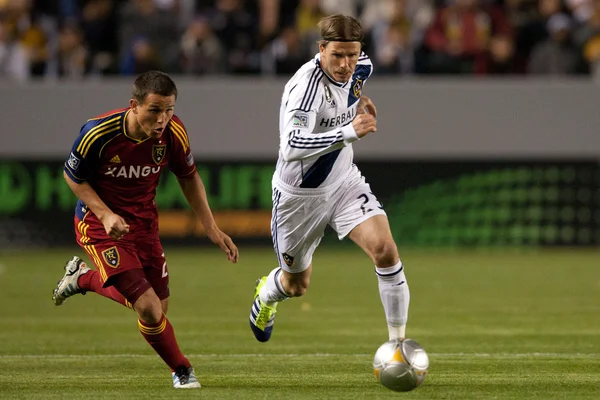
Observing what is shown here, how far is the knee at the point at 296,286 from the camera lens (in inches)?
360

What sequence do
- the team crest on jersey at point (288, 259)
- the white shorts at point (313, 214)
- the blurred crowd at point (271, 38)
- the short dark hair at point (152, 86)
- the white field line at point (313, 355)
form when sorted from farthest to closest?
the blurred crowd at point (271, 38) → the white field line at point (313, 355) → the team crest on jersey at point (288, 259) → the white shorts at point (313, 214) → the short dark hair at point (152, 86)

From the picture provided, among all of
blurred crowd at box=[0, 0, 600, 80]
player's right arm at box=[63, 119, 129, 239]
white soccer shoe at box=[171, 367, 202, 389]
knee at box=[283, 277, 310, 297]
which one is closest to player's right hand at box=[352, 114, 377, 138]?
player's right arm at box=[63, 119, 129, 239]

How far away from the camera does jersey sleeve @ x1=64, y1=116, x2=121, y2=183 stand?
7727mm

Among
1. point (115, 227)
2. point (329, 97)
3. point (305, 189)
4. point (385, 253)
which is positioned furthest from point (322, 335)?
point (115, 227)

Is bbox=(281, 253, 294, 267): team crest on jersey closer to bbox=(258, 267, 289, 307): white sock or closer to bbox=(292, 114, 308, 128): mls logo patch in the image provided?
bbox=(258, 267, 289, 307): white sock

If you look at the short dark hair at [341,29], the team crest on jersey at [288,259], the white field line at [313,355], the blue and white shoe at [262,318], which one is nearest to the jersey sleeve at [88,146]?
the short dark hair at [341,29]

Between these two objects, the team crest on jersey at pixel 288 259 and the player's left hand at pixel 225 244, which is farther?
the team crest on jersey at pixel 288 259

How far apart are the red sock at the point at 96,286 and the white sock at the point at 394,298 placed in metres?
1.81

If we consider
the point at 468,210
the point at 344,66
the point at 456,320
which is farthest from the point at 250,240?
the point at 344,66

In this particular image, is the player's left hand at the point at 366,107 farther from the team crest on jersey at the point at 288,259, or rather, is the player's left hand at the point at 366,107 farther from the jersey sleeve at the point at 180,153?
the team crest on jersey at the point at 288,259

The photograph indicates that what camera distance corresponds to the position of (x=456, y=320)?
11609mm

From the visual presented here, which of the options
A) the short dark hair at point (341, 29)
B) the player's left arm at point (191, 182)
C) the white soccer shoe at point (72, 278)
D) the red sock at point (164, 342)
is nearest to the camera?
the red sock at point (164, 342)

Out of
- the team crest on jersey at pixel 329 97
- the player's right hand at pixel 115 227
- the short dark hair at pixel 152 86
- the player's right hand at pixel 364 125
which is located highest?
the short dark hair at pixel 152 86

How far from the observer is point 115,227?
23.9 feet
